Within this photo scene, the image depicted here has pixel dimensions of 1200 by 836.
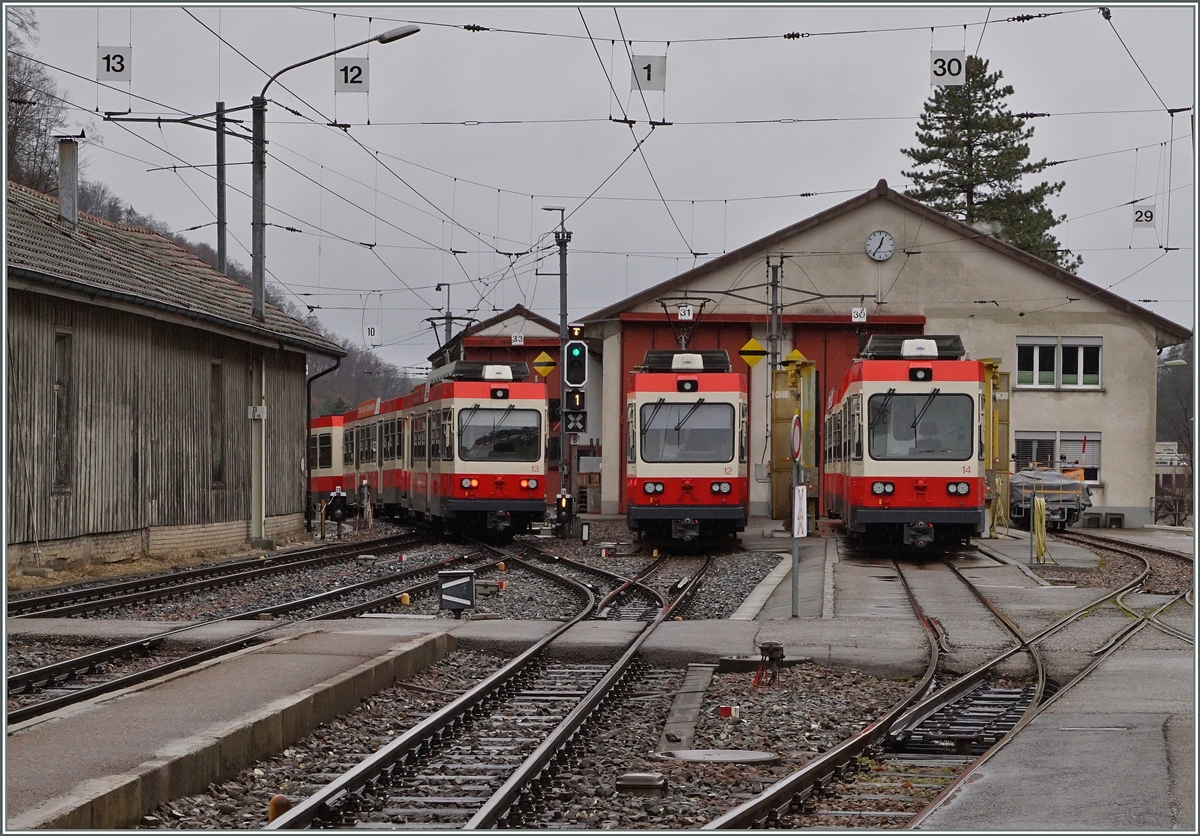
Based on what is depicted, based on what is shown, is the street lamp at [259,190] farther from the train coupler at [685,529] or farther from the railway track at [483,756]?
the railway track at [483,756]

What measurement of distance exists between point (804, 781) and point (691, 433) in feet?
63.3

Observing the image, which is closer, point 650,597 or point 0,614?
point 0,614

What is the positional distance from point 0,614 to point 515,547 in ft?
74.3

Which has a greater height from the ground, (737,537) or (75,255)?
(75,255)

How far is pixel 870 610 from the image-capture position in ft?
56.9

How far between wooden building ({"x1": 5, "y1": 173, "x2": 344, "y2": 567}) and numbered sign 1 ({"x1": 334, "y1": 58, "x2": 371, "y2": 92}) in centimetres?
471

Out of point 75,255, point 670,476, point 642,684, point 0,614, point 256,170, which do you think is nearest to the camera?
point 0,614

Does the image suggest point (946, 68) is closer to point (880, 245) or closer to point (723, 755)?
point (723, 755)

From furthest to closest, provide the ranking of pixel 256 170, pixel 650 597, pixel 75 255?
pixel 256 170 → pixel 75 255 → pixel 650 597

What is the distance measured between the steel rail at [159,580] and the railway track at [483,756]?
5708mm

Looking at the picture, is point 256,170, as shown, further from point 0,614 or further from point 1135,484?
point 1135,484

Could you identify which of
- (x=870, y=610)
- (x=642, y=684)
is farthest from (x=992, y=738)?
(x=870, y=610)

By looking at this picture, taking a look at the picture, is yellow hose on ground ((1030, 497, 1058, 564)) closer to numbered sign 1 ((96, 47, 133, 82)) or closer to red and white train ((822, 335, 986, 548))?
red and white train ((822, 335, 986, 548))

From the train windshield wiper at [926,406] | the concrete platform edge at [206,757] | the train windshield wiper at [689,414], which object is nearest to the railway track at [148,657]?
the concrete platform edge at [206,757]
